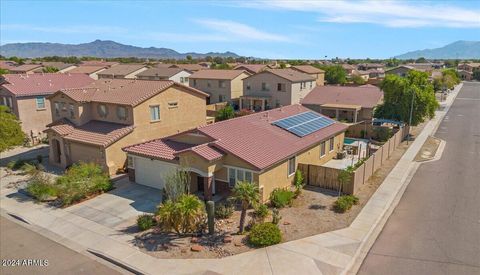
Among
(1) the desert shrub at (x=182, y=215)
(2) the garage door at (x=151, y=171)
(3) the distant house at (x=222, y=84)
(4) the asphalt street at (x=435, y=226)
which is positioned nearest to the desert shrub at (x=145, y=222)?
(1) the desert shrub at (x=182, y=215)

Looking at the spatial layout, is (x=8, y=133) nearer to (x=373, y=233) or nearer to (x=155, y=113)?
(x=155, y=113)

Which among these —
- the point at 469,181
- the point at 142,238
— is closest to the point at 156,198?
the point at 142,238

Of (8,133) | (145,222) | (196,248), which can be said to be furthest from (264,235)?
(8,133)

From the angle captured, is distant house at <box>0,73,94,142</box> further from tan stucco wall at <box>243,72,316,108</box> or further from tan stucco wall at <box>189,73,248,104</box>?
tan stucco wall at <box>243,72,316,108</box>

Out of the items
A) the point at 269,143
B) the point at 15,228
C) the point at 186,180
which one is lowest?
the point at 15,228

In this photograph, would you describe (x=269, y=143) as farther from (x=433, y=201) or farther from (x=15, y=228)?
(x=15, y=228)

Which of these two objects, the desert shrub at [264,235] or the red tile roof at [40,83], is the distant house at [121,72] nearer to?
the red tile roof at [40,83]

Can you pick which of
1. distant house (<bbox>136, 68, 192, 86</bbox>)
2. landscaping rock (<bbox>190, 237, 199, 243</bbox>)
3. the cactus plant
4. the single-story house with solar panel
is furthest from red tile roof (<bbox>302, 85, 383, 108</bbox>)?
landscaping rock (<bbox>190, 237, 199, 243</bbox>)
